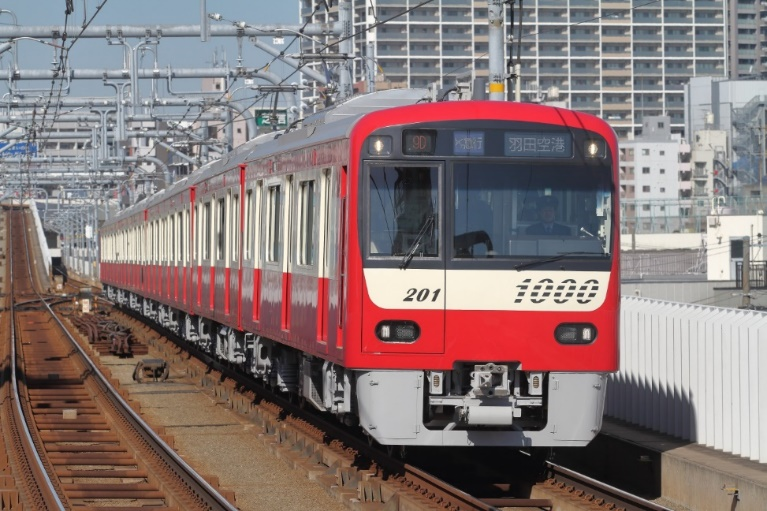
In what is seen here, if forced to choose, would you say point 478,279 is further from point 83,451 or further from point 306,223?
point 83,451

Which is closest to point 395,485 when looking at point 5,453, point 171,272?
point 5,453

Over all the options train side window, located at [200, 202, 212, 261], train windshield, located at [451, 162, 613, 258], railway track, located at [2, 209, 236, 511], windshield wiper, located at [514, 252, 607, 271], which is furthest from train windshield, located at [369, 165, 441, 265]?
train side window, located at [200, 202, 212, 261]

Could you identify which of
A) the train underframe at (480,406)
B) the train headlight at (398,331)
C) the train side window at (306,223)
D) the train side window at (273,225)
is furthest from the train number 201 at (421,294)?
the train side window at (273,225)

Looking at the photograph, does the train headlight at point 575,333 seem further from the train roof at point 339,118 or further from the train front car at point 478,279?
the train roof at point 339,118

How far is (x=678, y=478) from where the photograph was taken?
10.2 metres

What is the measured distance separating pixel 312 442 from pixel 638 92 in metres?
111

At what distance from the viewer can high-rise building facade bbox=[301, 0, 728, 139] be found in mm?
112125

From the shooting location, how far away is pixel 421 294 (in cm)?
953

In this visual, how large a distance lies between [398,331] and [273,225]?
375 centimetres

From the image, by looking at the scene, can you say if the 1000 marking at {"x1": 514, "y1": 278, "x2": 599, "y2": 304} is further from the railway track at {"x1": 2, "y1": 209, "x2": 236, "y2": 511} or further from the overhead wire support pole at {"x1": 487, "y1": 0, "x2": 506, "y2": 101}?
the overhead wire support pole at {"x1": 487, "y1": 0, "x2": 506, "y2": 101}

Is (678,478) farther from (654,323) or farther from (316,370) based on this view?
(316,370)

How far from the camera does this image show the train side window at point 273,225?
41.9 feet

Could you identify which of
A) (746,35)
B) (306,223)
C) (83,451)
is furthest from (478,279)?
(746,35)

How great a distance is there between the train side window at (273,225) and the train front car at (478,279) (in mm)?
3163
